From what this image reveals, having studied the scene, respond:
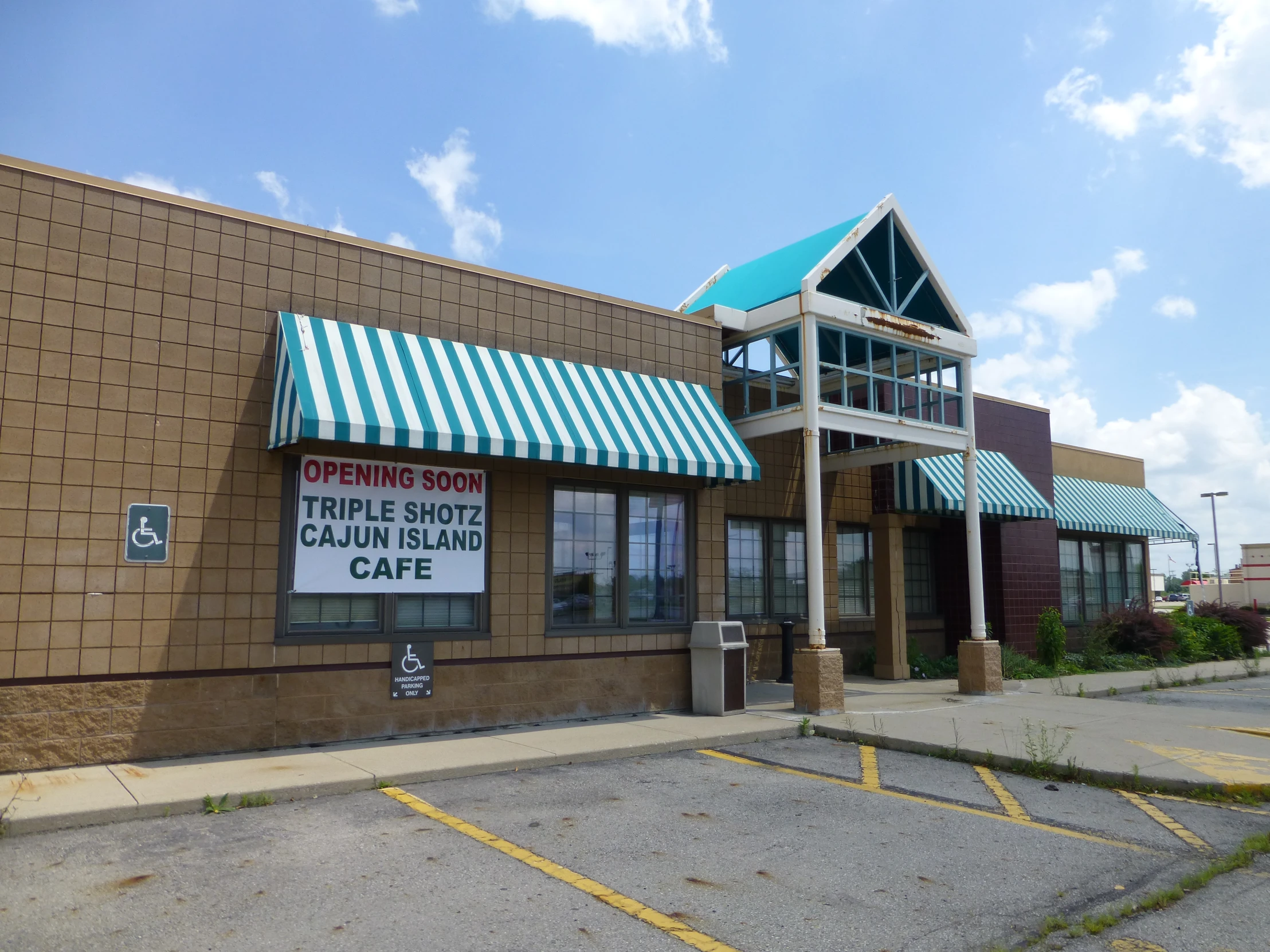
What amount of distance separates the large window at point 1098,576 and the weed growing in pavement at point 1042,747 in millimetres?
11140

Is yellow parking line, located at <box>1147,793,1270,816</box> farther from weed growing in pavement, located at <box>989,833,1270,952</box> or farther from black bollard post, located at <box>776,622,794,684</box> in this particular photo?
black bollard post, located at <box>776,622,794,684</box>

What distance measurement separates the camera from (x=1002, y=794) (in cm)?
852

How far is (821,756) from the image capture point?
33.4 feet

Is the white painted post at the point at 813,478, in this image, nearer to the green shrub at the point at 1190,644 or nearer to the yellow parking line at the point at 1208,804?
the yellow parking line at the point at 1208,804

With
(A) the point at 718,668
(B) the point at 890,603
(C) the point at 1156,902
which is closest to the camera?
(C) the point at 1156,902

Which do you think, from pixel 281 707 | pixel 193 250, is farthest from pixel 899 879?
pixel 193 250

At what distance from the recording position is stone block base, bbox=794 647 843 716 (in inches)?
483

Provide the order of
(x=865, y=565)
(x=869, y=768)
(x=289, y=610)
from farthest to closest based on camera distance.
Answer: (x=865, y=565)
(x=289, y=610)
(x=869, y=768)

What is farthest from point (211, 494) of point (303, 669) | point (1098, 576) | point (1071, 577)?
point (1098, 576)

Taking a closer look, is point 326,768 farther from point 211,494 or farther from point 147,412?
point 147,412

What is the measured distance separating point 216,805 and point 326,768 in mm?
1281

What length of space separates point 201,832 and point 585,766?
12.0 feet

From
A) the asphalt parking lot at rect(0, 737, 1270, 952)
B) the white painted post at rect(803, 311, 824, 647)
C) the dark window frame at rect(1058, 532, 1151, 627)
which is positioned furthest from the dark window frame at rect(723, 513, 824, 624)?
the dark window frame at rect(1058, 532, 1151, 627)

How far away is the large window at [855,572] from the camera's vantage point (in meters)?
17.9
